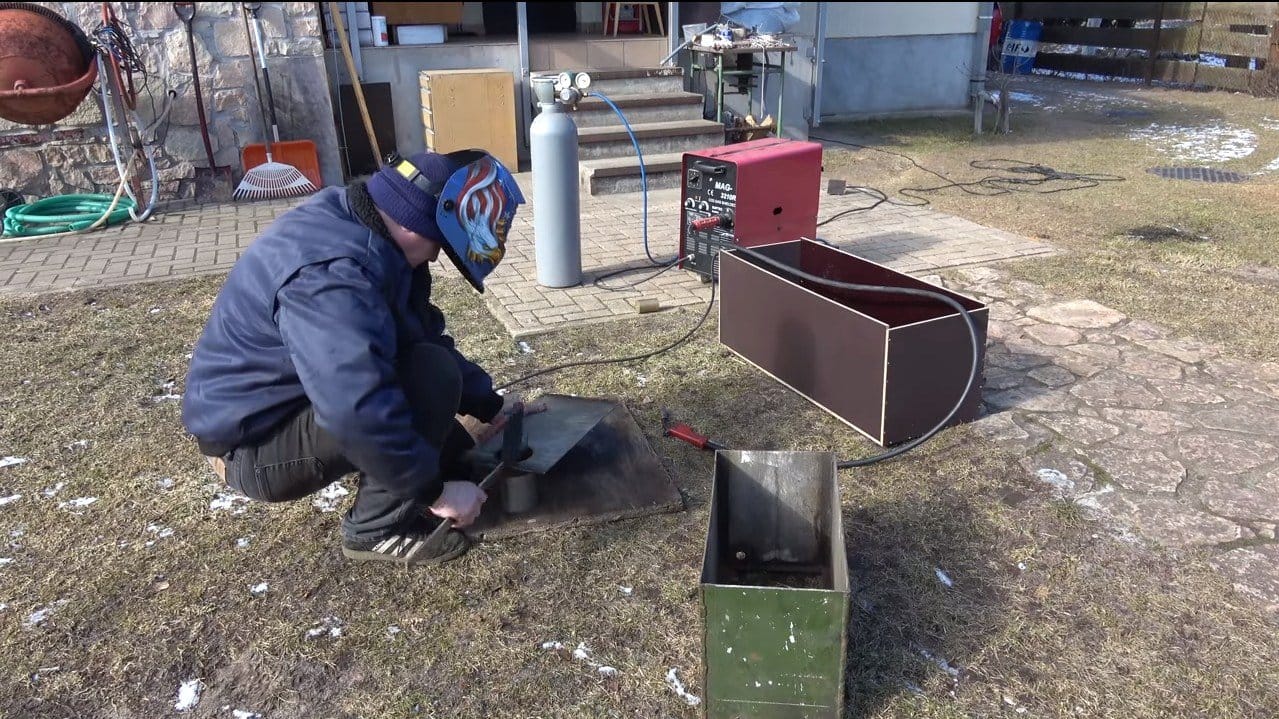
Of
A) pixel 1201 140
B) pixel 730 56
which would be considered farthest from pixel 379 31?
pixel 1201 140

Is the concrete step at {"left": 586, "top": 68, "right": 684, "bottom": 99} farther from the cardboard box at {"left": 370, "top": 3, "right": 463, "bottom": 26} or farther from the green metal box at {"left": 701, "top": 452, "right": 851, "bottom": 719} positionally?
the green metal box at {"left": 701, "top": 452, "right": 851, "bottom": 719}

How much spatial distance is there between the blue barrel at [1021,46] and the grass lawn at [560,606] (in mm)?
15538

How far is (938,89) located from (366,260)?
10.7 m

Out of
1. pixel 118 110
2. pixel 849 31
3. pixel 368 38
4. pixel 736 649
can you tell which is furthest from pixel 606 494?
pixel 849 31

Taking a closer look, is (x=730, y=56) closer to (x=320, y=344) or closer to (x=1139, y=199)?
(x=1139, y=199)

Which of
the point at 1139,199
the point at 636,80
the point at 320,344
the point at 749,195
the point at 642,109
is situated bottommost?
the point at 1139,199

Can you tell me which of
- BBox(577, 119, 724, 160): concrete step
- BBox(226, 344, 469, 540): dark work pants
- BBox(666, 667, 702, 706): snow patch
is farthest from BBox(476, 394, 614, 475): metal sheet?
BBox(577, 119, 724, 160): concrete step

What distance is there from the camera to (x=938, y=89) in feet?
37.3

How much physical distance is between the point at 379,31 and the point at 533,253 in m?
3.67

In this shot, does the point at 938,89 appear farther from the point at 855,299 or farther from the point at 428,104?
the point at 855,299

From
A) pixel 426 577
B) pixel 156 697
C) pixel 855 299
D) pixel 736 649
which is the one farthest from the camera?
pixel 855 299

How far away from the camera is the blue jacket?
81.0 inches

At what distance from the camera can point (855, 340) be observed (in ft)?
10.9

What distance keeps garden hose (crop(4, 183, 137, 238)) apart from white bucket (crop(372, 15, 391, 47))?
2.59 metres
